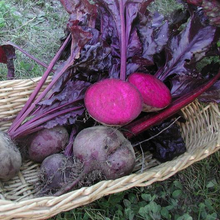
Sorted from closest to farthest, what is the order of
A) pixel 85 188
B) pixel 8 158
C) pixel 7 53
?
pixel 85 188, pixel 8 158, pixel 7 53

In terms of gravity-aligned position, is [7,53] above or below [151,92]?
above

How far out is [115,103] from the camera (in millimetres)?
1340

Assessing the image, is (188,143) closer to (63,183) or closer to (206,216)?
(206,216)

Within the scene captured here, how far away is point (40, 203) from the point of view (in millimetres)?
1072

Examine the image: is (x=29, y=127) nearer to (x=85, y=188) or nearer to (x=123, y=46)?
(x=85, y=188)

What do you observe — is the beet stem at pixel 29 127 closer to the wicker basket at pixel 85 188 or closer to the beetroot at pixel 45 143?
the beetroot at pixel 45 143

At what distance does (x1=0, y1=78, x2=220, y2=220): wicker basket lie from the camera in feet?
3.53

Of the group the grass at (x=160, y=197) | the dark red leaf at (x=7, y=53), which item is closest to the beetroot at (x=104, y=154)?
the grass at (x=160, y=197)

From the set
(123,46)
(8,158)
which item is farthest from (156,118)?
(8,158)

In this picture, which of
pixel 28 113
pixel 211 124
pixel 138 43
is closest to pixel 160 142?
pixel 211 124

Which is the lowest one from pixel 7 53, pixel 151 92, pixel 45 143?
pixel 45 143

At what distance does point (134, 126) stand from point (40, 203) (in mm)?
629

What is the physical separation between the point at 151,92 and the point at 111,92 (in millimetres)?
214

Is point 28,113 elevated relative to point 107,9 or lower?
lower
